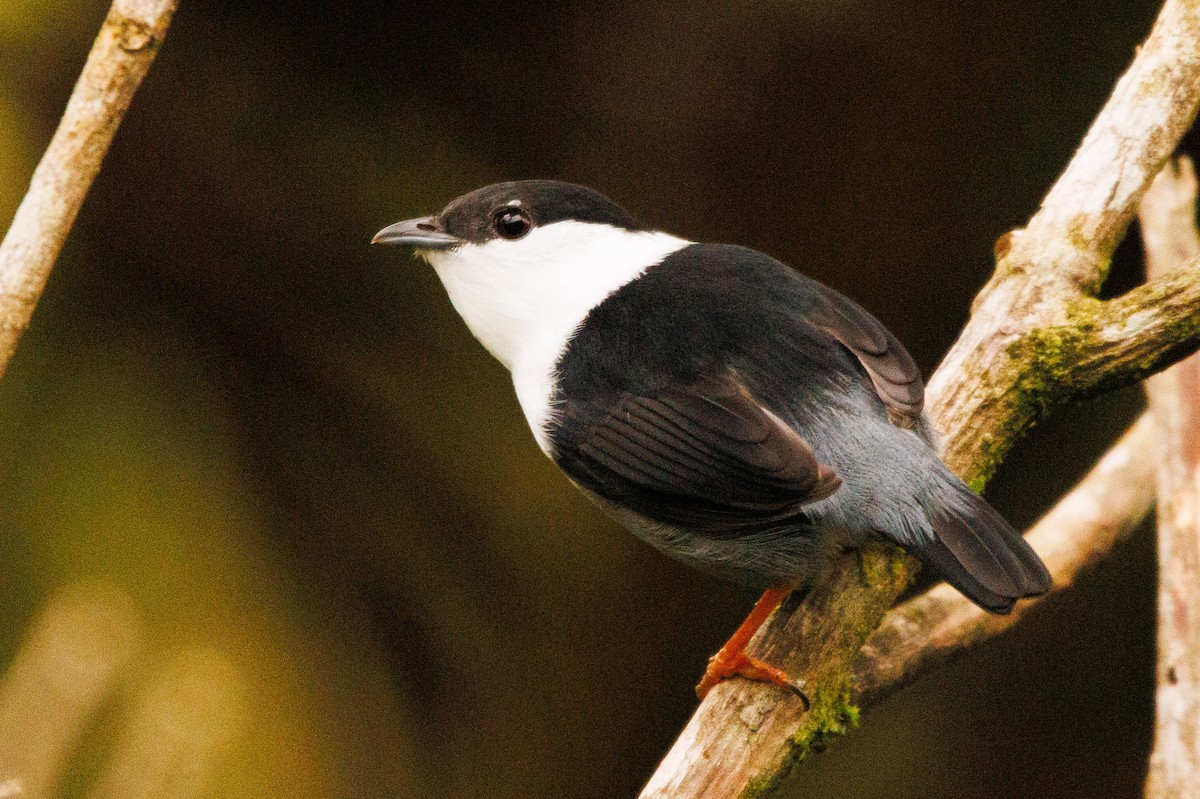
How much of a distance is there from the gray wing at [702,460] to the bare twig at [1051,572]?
2.05 feet

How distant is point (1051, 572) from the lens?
9.59 feet

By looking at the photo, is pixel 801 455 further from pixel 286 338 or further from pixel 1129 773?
pixel 1129 773

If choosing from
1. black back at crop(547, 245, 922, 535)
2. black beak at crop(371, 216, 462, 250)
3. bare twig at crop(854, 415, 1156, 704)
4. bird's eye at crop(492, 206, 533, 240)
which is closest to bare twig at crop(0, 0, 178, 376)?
black beak at crop(371, 216, 462, 250)

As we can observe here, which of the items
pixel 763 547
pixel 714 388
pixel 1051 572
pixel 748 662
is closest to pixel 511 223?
pixel 714 388

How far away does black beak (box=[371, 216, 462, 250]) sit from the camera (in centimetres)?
251

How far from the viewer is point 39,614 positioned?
3115 mm

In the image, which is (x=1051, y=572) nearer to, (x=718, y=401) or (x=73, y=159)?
(x=718, y=401)

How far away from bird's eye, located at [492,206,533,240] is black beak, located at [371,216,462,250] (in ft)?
0.29

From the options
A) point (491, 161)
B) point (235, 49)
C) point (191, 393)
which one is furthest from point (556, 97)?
point (191, 393)

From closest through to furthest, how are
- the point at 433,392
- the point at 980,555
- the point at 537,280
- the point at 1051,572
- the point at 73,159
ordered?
the point at 73,159, the point at 980,555, the point at 537,280, the point at 1051,572, the point at 433,392

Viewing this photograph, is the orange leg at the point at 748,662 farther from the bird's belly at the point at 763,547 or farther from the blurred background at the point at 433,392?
the blurred background at the point at 433,392

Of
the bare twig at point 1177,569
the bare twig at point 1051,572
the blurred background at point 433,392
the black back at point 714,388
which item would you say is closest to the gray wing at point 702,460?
the black back at point 714,388

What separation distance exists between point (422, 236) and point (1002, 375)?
1.22 m

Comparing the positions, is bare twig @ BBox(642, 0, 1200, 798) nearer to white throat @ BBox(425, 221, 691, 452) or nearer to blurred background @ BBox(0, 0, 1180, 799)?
white throat @ BBox(425, 221, 691, 452)
